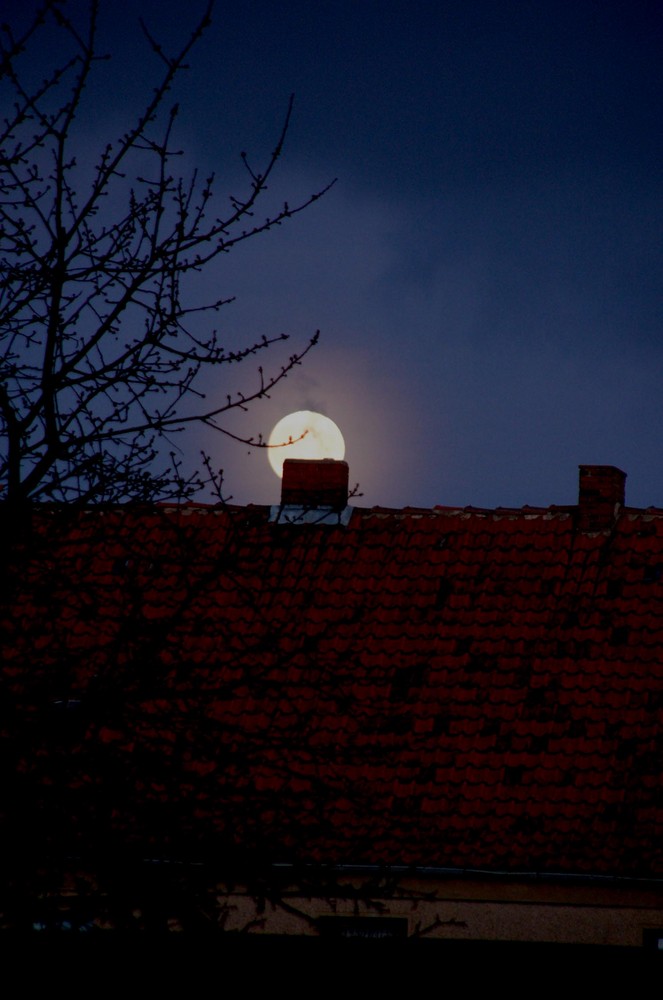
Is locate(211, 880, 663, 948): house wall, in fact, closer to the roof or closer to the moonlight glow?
the roof

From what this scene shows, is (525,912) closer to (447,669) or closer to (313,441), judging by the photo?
(447,669)

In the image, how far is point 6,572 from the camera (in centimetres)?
541

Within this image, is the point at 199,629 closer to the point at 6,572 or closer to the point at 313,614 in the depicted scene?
the point at 6,572

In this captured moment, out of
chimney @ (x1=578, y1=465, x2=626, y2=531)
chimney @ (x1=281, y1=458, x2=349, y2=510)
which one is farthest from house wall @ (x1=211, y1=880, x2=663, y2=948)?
chimney @ (x1=281, y1=458, x2=349, y2=510)

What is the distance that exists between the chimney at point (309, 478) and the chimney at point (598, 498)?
9.58ft

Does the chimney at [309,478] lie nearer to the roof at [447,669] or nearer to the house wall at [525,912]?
the roof at [447,669]

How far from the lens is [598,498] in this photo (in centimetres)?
1315

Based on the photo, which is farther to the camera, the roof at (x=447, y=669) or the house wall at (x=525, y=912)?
the house wall at (x=525, y=912)

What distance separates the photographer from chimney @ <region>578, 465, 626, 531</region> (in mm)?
13062

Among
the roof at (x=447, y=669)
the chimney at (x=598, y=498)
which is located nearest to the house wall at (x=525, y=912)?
the roof at (x=447, y=669)

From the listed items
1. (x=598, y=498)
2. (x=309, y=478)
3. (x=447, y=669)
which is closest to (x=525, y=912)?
(x=447, y=669)

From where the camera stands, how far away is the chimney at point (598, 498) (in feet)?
42.9

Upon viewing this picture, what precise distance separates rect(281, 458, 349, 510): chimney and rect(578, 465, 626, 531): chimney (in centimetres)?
292

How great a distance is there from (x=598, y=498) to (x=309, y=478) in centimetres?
355
